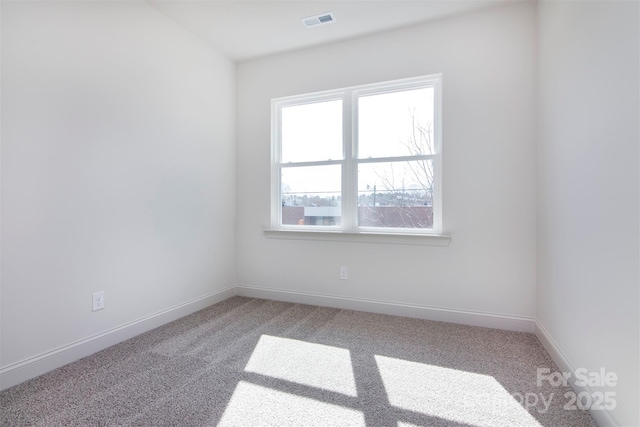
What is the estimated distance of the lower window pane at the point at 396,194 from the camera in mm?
2768

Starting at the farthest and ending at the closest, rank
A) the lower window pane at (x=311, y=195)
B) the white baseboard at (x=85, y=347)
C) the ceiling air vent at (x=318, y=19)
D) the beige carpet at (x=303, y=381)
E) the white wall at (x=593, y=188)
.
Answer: the lower window pane at (x=311, y=195) < the ceiling air vent at (x=318, y=19) < the white baseboard at (x=85, y=347) < the beige carpet at (x=303, y=381) < the white wall at (x=593, y=188)

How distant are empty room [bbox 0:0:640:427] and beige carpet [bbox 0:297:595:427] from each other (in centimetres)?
2

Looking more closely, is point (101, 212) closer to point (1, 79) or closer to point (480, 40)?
point (1, 79)

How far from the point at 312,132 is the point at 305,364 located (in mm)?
2256

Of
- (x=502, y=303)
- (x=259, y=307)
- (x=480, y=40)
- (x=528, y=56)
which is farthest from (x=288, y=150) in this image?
(x=502, y=303)

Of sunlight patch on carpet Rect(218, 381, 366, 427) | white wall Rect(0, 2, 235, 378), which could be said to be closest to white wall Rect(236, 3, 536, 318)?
white wall Rect(0, 2, 235, 378)

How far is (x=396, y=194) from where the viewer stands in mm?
2857

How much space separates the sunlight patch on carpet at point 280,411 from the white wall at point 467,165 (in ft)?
4.86

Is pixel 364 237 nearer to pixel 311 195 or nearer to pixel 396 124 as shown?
pixel 311 195

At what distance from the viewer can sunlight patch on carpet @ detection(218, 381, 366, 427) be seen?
1386 mm

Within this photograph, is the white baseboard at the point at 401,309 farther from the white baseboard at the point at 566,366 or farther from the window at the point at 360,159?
the window at the point at 360,159

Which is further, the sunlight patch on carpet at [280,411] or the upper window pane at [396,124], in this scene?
the upper window pane at [396,124]

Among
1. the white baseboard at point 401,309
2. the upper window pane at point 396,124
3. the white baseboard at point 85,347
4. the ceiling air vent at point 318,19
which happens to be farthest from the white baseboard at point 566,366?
the ceiling air vent at point 318,19

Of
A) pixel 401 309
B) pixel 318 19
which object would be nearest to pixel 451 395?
pixel 401 309
